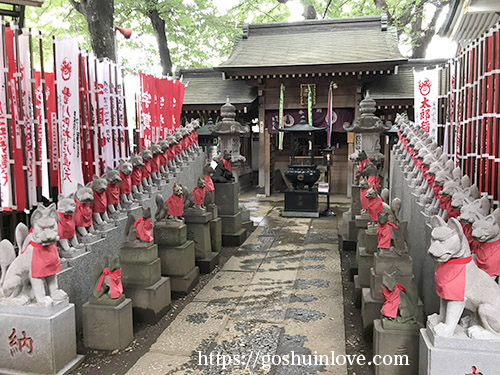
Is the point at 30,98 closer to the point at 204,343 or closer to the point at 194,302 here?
the point at 194,302

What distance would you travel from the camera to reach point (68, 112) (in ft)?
21.9

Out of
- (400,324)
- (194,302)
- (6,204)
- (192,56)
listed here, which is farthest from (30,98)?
(192,56)

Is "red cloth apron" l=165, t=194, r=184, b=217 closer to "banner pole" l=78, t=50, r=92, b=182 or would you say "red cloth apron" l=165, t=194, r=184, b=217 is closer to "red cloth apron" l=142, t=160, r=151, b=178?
"red cloth apron" l=142, t=160, r=151, b=178

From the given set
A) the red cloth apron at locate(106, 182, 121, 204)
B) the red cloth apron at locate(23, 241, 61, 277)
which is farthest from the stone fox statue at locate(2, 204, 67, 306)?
the red cloth apron at locate(106, 182, 121, 204)

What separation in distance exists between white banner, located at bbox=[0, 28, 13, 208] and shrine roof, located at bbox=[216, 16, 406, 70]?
9.14 metres

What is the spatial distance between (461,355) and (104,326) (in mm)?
3351

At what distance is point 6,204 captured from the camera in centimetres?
583

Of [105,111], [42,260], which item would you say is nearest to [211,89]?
[105,111]

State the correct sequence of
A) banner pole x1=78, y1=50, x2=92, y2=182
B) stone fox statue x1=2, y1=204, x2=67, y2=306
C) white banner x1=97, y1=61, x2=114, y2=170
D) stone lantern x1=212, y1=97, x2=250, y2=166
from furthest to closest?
stone lantern x1=212, y1=97, x2=250, y2=166
white banner x1=97, y1=61, x2=114, y2=170
banner pole x1=78, y1=50, x2=92, y2=182
stone fox statue x1=2, y1=204, x2=67, y2=306

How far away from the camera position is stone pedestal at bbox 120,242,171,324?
4.78m

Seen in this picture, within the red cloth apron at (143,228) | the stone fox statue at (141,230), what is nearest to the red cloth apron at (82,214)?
the stone fox statue at (141,230)

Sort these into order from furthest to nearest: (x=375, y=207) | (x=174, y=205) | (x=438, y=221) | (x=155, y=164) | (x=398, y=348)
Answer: (x=155, y=164), (x=174, y=205), (x=375, y=207), (x=398, y=348), (x=438, y=221)

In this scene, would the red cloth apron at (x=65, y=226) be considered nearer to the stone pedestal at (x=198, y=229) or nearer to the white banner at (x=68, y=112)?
the white banner at (x=68, y=112)

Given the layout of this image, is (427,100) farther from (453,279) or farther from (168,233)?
(453,279)
